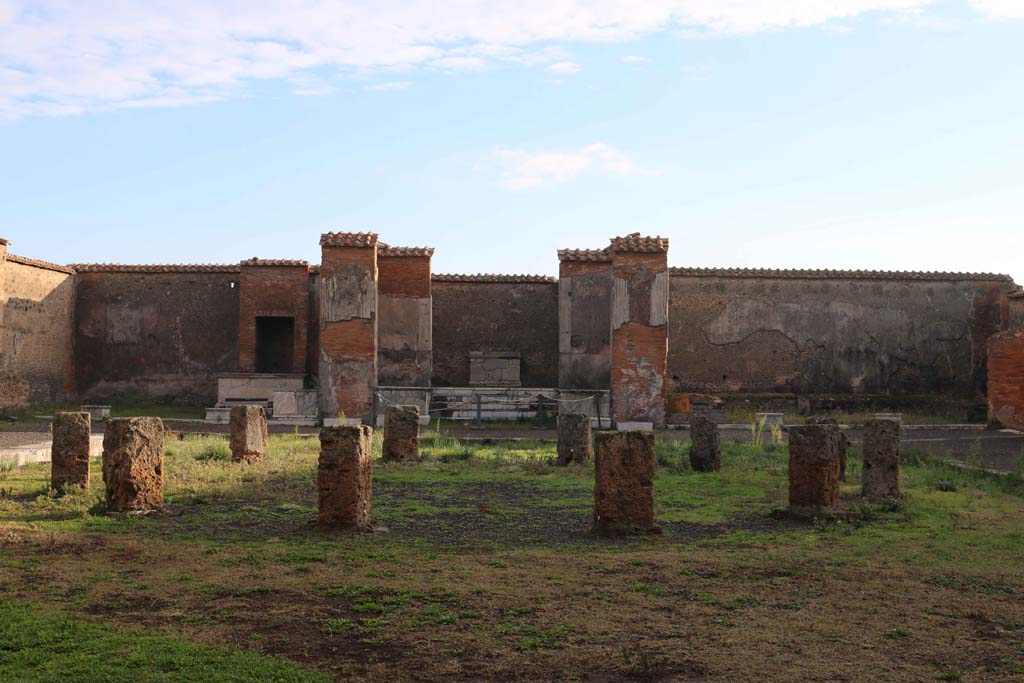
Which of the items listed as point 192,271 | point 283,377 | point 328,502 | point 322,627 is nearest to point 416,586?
point 322,627

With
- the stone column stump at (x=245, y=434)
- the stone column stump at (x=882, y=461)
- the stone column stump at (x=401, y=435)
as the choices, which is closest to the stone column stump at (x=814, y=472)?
the stone column stump at (x=882, y=461)

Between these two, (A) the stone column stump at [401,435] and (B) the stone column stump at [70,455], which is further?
(A) the stone column stump at [401,435]

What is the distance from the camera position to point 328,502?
7617 mm

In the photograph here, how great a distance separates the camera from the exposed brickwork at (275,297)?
21.6 metres

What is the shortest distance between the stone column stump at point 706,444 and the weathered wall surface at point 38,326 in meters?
13.7

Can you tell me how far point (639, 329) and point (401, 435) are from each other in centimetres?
747

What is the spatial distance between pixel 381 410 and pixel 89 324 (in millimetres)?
8056

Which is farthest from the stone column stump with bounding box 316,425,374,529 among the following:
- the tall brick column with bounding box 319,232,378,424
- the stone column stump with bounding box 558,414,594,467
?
the tall brick column with bounding box 319,232,378,424

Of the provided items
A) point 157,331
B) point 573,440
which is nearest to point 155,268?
point 157,331

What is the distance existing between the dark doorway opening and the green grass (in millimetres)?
18213

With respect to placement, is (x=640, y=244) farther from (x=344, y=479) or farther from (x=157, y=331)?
(x=344, y=479)

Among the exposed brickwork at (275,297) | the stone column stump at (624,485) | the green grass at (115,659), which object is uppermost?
the exposed brickwork at (275,297)

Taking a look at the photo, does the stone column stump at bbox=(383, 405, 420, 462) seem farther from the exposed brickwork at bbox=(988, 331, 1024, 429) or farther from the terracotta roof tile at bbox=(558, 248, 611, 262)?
the exposed brickwork at bbox=(988, 331, 1024, 429)

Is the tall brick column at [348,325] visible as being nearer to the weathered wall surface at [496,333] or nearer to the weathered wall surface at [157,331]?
the weathered wall surface at [496,333]
